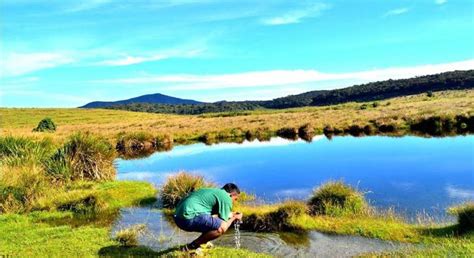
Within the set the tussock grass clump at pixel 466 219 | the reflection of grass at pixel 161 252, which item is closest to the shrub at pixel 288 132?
the tussock grass clump at pixel 466 219

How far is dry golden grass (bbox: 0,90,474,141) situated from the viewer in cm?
6209

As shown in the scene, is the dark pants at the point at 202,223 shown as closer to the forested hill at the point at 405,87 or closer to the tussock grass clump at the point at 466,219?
the tussock grass clump at the point at 466,219

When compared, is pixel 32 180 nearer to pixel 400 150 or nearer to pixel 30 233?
pixel 30 233

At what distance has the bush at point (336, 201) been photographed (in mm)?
16417

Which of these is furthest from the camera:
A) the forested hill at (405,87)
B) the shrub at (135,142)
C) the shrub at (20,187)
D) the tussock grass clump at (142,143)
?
the forested hill at (405,87)

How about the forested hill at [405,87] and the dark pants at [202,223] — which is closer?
the dark pants at [202,223]

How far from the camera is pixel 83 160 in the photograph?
2428cm

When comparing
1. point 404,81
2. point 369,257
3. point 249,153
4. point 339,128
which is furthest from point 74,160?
point 404,81

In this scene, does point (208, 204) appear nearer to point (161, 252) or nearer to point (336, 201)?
point (161, 252)

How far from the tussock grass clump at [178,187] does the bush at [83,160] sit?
18.4 ft

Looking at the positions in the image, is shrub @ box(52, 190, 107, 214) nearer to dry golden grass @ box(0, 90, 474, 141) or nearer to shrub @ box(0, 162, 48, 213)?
shrub @ box(0, 162, 48, 213)

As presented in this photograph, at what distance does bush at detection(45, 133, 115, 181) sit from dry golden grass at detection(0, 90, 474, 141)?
1388 inches

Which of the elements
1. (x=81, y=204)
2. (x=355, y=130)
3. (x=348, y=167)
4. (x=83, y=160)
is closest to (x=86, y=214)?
(x=81, y=204)

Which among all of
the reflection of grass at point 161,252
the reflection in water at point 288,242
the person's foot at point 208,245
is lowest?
the reflection in water at point 288,242
